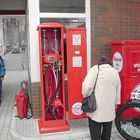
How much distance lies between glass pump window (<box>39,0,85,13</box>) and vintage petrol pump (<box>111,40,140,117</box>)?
1223 millimetres

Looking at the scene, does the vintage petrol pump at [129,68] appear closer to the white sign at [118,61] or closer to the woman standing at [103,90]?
the white sign at [118,61]

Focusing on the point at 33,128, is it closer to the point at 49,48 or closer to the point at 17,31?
the point at 49,48

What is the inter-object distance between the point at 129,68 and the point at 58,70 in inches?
51.5

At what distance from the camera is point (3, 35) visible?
2072 cm

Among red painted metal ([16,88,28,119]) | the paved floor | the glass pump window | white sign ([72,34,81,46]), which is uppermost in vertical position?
the glass pump window

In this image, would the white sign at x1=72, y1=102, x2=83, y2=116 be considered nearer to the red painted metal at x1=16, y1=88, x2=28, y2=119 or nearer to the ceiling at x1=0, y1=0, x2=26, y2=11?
the red painted metal at x1=16, y1=88, x2=28, y2=119

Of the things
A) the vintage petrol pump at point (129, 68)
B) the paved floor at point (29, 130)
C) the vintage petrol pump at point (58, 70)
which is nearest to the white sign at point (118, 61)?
the vintage petrol pump at point (129, 68)

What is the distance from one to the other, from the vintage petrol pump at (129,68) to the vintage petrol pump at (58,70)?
0.70 metres

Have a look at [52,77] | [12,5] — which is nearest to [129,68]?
[52,77]

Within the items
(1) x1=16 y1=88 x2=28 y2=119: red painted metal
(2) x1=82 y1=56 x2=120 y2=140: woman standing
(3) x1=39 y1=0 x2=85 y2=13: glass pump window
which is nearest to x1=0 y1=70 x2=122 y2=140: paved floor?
(1) x1=16 y1=88 x2=28 y2=119: red painted metal

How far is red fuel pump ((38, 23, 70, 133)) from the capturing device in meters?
4.50

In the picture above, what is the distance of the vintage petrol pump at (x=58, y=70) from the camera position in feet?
14.5

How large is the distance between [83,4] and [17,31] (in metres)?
17.5

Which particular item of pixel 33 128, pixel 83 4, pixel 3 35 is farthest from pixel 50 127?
pixel 3 35
